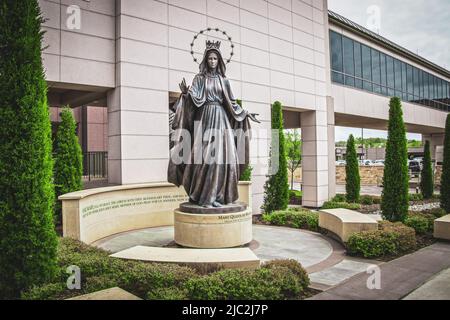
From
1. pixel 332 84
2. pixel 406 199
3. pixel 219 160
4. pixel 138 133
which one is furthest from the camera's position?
pixel 332 84

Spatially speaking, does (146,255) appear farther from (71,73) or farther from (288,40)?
(288,40)

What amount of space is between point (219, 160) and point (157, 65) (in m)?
5.91

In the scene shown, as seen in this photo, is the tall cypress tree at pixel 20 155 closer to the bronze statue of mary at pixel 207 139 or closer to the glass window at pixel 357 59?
the bronze statue of mary at pixel 207 139

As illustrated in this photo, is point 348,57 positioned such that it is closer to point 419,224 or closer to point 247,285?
point 419,224

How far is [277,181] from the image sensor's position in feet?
49.9

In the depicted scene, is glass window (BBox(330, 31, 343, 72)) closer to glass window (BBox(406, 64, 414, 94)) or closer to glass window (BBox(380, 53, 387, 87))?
glass window (BBox(380, 53, 387, 87))

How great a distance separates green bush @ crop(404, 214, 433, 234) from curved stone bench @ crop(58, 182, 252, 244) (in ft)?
17.8

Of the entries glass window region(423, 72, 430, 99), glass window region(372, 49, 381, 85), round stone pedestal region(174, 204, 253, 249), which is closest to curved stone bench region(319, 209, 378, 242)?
round stone pedestal region(174, 204, 253, 249)

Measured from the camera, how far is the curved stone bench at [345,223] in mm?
8898

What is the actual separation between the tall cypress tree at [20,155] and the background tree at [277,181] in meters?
10.7

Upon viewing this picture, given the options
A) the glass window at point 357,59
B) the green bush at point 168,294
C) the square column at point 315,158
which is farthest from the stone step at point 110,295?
the glass window at point 357,59

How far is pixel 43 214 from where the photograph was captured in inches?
226
